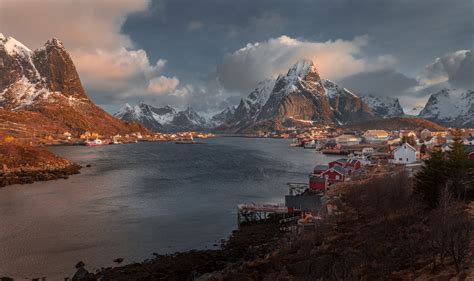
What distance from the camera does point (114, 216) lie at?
4272cm

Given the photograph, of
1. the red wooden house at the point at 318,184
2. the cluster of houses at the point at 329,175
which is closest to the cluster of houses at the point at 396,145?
the cluster of houses at the point at 329,175

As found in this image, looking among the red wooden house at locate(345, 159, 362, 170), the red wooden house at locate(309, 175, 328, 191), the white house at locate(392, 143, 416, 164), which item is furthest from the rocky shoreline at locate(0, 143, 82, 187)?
the white house at locate(392, 143, 416, 164)

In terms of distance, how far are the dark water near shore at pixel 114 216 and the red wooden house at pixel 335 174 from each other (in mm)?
6712

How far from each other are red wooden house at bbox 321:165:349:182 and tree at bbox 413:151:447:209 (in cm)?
2640

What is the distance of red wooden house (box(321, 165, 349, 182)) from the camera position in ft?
185

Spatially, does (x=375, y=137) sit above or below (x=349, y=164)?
above

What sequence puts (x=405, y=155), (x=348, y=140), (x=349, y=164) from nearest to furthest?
1. (x=349, y=164)
2. (x=405, y=155)
3. (x=348, y=140)

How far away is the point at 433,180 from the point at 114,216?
31.0 meters

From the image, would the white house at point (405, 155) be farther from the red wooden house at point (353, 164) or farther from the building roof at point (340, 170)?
the building roof at point (340, 170)

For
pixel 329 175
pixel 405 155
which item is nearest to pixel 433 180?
pixel 329 175

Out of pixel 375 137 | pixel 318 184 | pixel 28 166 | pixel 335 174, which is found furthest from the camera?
pixel 375 137

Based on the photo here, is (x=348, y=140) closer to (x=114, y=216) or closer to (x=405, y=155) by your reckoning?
(x=405, y=155)

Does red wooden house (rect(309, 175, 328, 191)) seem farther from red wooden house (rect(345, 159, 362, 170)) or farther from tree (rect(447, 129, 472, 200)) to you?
tree (rect(447, 129, 472, 200))

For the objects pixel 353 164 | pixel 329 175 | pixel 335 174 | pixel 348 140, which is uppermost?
pixel 348 140
